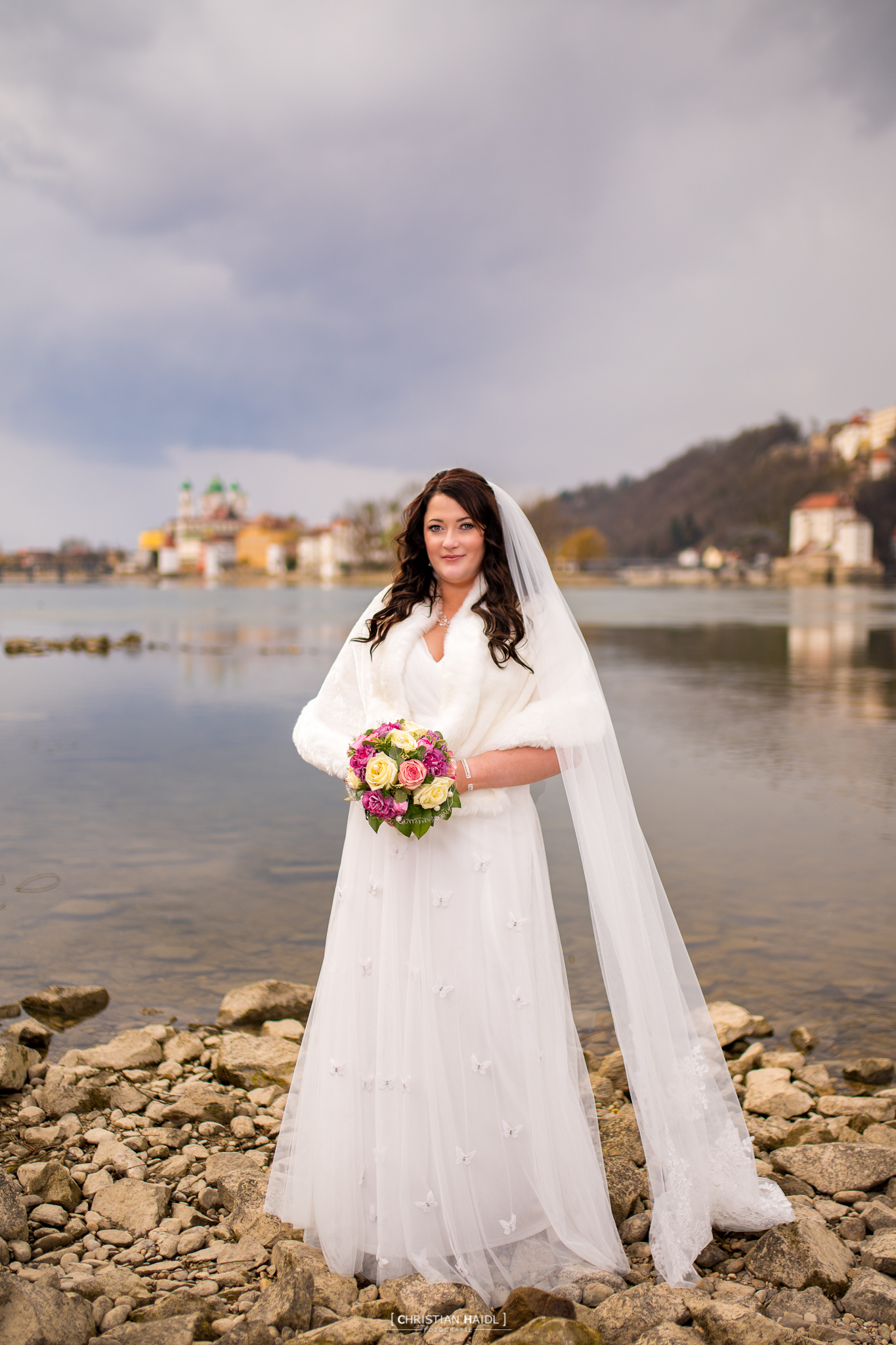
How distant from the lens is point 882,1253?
2.46 meters

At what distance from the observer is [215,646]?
1110 inches

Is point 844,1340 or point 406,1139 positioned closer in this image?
point 844,1340

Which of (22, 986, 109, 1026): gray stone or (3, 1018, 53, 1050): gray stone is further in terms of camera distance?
(22, 986, 109, 1026): gray stone

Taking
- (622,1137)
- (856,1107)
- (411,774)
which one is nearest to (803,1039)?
(856,1107)

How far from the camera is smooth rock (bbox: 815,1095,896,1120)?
3.60 metres

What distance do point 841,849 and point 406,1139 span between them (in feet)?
20.7

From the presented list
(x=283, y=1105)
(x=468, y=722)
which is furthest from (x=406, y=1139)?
(x=283, y=1105)

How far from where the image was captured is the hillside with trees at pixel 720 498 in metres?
134

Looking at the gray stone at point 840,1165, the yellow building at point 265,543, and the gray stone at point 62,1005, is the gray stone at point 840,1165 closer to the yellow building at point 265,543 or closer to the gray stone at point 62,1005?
the gray stone at point 62,1005

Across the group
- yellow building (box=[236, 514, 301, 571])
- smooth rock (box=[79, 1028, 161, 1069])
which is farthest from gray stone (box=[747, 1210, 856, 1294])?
yellow building (box=[236, 514, 301, 571])

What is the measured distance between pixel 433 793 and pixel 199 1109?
197 cm

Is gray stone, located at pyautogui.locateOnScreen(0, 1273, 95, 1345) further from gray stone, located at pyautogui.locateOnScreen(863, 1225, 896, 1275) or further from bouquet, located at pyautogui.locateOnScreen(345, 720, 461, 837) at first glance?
gray stone, located at pyautogui.locateOnScreen(863, 1225, 896, 1275)

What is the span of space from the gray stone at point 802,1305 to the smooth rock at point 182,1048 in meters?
2.54

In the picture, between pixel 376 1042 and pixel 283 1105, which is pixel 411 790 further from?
pixel 283 1105
